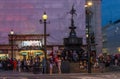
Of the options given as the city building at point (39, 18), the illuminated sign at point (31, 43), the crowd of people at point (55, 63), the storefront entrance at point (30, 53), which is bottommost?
the crowd of people at point (55, 63)

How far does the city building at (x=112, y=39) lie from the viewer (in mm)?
111188

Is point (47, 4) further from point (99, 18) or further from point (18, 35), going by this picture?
point (99, 18)

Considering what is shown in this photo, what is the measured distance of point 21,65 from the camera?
52000mm

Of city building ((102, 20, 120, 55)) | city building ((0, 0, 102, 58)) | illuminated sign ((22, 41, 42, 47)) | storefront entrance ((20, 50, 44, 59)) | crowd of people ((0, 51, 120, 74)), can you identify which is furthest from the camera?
city building ((102, 20, 120, 55))

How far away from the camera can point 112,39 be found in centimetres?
11525

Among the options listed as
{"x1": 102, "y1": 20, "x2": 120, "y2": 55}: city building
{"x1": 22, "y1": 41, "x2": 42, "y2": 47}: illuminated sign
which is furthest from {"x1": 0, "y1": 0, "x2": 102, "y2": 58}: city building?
{"x1": 102, "y1": 20, "x2": 120, "y2": 55}: city building

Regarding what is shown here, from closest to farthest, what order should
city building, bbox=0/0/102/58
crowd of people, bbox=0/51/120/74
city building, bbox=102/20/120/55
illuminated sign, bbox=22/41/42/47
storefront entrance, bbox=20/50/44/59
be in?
1. crowd of people, bbox=0/51/120/74
2. storefront entrance, bbox=20/50/44/59
3. city building, bbox=0/0/102/58
4. illuminated sign, bbox=22/41/42/47
5. city building, bbox=102/20/120/55

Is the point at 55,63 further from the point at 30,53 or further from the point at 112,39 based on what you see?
the point at 112,39

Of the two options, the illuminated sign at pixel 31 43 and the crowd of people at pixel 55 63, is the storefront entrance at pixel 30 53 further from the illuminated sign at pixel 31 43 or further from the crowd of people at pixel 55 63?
the crowd of people at pixel 55 63

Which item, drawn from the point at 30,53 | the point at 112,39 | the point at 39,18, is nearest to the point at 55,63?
the point at 30,53

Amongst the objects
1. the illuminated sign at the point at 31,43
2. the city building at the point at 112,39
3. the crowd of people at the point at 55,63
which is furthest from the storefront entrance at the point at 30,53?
the city building at the point at 112,39

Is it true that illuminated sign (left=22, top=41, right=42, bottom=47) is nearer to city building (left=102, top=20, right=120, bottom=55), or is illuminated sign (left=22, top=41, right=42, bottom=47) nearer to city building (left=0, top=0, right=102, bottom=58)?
city building (left=0, top=0, right=102, bottom=58)

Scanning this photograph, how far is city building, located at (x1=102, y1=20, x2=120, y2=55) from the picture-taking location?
111 m

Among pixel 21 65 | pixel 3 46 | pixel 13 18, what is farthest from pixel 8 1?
pixel 21 65
